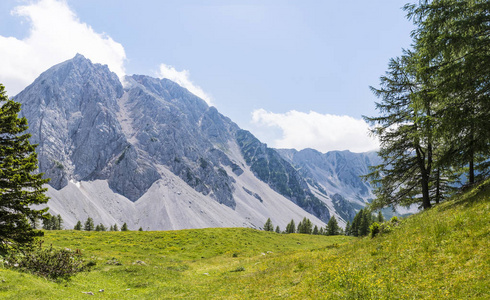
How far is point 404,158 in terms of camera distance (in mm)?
23828

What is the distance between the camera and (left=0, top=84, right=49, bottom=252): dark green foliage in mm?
14234

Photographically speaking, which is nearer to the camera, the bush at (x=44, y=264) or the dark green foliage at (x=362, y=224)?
the bush at (x=44, y=264)

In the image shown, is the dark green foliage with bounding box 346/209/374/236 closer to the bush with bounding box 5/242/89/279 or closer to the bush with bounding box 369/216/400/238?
the bush with bounding box 369/216/400/238

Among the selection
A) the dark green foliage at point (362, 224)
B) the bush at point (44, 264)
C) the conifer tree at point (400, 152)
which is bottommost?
the bush at point (44, 264)

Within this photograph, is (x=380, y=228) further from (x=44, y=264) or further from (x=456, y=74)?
(x=44, y=264)

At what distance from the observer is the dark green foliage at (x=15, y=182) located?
14.2m

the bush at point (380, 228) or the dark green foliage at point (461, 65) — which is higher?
the dark green foliage at point (461, 65)

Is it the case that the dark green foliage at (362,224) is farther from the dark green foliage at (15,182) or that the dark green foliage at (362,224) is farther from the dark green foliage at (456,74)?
the dark green foliage at (15,182)

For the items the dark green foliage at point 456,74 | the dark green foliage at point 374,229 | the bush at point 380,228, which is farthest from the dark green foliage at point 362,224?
the dark green foliage at point 456,74

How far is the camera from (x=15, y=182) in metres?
14.1

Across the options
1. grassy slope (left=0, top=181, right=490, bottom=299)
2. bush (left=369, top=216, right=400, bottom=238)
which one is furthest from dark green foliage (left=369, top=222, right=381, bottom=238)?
grassy slope (left=0, top=181, right=490, bottom=299)

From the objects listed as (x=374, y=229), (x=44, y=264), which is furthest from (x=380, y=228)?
(x=44, y=264)

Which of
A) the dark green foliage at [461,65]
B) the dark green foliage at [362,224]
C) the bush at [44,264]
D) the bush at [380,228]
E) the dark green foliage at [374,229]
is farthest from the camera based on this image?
the dark green foliage at [362,224]

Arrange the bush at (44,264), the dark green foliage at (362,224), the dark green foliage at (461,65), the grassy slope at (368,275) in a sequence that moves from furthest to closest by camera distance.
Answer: the dark green foliage at (362,224)
the bush at (44,264)
the dark green foliage at (461,65)
the grassy slope at (368,275)
